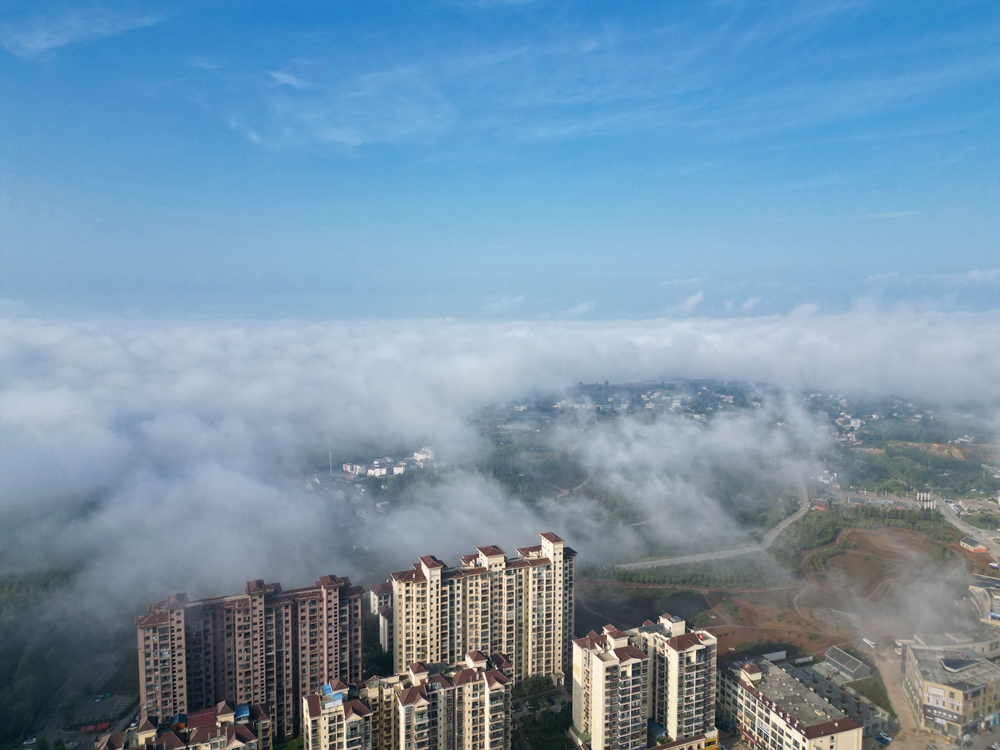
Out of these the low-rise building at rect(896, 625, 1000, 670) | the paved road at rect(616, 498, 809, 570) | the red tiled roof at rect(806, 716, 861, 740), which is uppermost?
the red tiled roof at rect(806, 716, 861, 740)

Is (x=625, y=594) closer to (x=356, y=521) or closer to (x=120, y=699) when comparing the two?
(x=356, y=521)

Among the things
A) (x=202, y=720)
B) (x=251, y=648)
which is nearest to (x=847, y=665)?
(x=251, y=648)

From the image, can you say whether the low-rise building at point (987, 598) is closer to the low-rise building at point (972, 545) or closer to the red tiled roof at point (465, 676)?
the low-rise building at point (972, 545)

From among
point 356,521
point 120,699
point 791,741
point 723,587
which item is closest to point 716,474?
point 723,587

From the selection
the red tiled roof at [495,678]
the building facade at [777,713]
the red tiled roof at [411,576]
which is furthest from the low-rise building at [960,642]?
the red tiled roof at [411,576]

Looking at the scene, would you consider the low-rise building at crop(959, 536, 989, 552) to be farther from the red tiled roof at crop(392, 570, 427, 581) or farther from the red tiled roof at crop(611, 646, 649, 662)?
the red tiled roof at crop(392, 570, 427, 581)

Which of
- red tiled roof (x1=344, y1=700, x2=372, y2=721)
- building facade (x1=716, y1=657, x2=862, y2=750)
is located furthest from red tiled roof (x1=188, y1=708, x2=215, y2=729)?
building facade (x1=716, y1=657, x2=862, y2=750)
